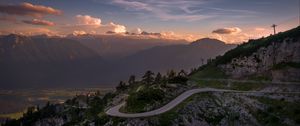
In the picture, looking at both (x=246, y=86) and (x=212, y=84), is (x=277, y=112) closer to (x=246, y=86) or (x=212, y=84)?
(x=246, y=86)

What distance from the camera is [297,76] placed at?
125562 millimetres

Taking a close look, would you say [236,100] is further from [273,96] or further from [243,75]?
[243,75]

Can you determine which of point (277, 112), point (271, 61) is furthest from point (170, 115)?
point (271, 61)

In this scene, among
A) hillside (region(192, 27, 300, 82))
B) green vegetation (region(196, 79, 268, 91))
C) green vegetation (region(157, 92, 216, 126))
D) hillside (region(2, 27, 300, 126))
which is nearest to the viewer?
green vegetation (region(157, 92, 216, 126))

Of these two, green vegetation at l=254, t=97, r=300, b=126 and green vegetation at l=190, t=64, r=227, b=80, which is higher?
green vegetation at l=190, t=64, r=227, b=80

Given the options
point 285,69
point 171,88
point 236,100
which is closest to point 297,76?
point 285,69

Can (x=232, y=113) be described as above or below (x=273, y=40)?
below

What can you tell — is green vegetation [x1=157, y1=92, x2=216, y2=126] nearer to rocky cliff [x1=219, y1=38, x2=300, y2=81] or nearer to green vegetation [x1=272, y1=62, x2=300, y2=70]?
rocky cliff [x1=219, y1=38, x2=300, y2=81]

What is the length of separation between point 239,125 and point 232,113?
633 centimetres

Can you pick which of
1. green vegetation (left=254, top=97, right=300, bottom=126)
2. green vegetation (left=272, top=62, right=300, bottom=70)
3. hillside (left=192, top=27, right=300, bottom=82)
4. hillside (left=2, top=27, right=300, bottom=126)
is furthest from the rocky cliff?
green vegetation (left=254, top=97, right=300, bottom=126)

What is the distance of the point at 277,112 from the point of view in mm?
93875

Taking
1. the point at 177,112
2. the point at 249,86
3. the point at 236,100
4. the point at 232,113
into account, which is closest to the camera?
the point at 177,112

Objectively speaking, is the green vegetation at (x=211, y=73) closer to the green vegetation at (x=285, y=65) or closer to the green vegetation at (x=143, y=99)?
the green vegetation at (x=285, y=65)

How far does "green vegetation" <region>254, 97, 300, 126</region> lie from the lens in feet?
294
